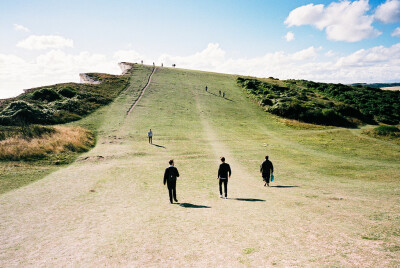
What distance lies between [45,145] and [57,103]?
2515 centimetres

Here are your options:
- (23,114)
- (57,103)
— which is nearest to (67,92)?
(57,103)

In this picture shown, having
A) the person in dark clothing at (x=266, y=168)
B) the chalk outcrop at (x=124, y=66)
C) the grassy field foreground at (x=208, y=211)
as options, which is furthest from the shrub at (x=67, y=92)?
the person in dark clothing at (x=266, y=168)

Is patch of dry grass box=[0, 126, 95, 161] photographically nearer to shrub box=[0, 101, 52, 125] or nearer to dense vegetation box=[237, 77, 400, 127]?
shrub box=[0, 101, 52, 125]

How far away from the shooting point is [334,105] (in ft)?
196

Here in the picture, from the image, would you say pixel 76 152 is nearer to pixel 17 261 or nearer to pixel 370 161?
pixel 17 261

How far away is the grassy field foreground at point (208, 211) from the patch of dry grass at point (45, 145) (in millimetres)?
2646

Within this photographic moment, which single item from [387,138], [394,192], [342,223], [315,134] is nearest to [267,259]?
[342,223]

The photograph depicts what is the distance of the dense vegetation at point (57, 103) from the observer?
37594 millimetres

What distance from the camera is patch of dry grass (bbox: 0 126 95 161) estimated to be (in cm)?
2288

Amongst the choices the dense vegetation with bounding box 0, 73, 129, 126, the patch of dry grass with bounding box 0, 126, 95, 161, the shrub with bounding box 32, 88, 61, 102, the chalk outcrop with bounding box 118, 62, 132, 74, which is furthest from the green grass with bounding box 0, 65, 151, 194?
the chalk outcrop with bounding box 118, 62, 132, 74

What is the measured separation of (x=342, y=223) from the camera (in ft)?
30.0

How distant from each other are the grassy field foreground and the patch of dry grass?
A: 8.68ft

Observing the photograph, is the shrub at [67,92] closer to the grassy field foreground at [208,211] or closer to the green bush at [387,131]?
the grassy field foreground at [208,211]

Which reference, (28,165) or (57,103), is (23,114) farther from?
(28,165)
